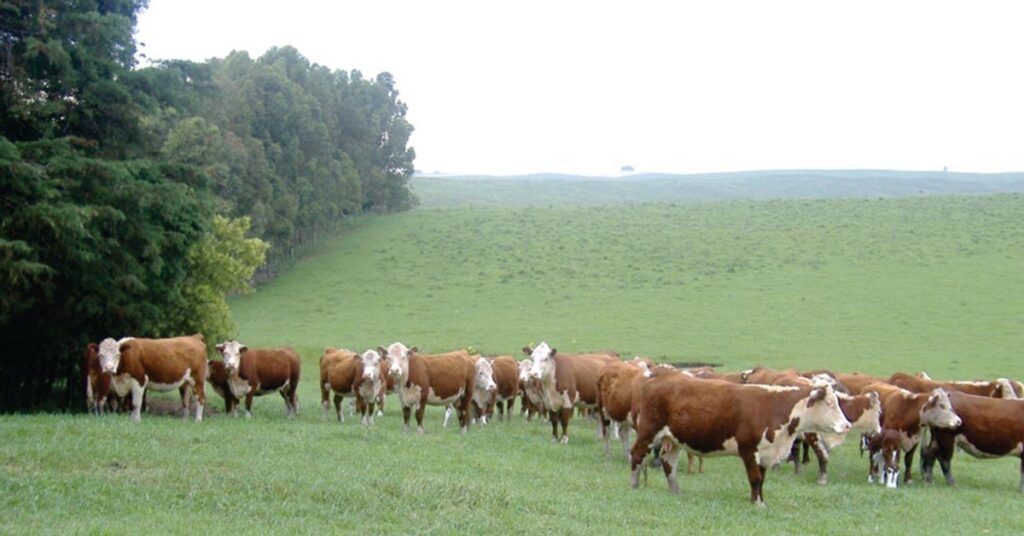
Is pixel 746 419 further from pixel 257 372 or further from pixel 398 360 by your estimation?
pixel 257 372

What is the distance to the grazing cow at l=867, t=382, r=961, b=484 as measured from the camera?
1738cm

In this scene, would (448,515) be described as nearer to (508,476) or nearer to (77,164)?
(508,476)

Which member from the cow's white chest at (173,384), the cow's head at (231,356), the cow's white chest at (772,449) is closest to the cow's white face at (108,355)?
the cow's white chest at (173,384)

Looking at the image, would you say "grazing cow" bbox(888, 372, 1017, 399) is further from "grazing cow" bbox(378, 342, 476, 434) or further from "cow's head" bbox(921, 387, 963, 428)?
"grazing cow" bbox(378, 342, 476, 434)

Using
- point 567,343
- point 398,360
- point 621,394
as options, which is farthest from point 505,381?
point 567,343

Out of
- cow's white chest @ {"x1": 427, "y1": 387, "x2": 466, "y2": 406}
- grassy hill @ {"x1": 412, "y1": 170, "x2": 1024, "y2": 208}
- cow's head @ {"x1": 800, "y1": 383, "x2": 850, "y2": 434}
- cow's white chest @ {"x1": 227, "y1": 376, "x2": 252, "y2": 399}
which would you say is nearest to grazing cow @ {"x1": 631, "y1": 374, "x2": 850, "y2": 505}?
cow's head @ {"x1": 800, "y1": 383, "x2": 850, "y2": 434}

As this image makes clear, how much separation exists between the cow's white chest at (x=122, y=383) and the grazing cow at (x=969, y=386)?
16.8 metres

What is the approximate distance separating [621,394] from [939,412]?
18.0 feet

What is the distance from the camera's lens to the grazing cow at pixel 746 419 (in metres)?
13.8

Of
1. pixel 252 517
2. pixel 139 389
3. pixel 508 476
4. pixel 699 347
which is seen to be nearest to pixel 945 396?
pixel 508 476

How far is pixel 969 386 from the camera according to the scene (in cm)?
2161

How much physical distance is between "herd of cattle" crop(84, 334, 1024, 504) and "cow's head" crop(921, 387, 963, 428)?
0.06ft

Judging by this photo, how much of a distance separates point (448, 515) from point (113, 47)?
52.5 ft

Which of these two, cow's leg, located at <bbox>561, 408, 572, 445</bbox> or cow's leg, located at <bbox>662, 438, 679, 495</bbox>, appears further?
cow's leg, located at <bbox>561, 408, 572, 445</bbox>
